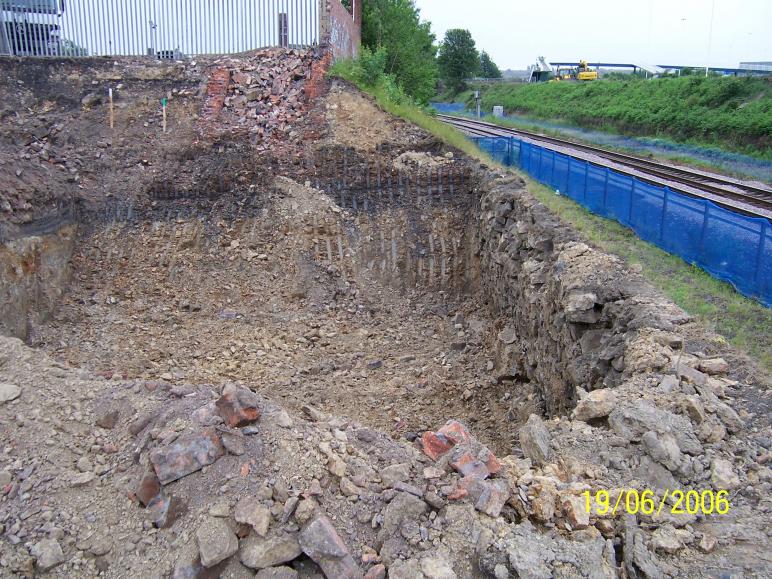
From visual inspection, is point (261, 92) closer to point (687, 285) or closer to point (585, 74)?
point (687, 285)

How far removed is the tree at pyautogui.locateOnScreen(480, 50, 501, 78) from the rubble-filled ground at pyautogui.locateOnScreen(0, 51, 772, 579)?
68.7 m

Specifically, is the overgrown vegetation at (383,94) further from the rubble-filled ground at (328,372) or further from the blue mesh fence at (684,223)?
the blue mesh fence at (684,223)

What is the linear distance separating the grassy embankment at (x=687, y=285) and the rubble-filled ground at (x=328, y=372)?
1.40 feet

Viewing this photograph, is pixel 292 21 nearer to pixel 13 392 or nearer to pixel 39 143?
pixel 39 143

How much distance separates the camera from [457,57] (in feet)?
227

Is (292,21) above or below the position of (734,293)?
above

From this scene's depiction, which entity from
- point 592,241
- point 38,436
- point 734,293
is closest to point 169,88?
point 592,241

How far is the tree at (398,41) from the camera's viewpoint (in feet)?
92.5

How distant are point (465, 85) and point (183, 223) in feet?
192

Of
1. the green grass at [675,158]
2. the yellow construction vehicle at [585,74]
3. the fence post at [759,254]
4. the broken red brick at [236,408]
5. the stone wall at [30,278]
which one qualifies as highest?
the yellow construction vehicle at [585,74]

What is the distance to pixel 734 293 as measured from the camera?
878 cm

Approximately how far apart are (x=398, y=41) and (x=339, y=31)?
10362mm
